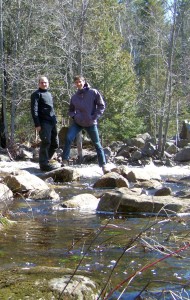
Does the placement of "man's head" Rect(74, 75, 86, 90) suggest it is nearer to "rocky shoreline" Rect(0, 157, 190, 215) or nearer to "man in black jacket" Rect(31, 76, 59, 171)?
"man in black jacket" Rect(31, 76, 59, 171)

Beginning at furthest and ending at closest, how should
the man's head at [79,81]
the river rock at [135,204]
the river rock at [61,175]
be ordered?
1. the river rock at [61,175]
2. the man's head at [79,81]
3. the river rock at [135,204]

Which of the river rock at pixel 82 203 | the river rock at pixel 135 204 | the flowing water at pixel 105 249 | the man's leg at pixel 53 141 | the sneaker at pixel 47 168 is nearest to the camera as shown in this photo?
the flowing water at pixel 105 249

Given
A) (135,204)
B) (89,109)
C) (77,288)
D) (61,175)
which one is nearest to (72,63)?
(61,175)

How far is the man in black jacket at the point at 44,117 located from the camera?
9.48 m

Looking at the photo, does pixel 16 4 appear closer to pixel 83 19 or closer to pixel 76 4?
pixel 76 4

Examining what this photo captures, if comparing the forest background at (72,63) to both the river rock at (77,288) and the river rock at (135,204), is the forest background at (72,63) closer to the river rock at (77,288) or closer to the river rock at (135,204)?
the river rock at (135,204)

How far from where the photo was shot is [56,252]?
4102mm

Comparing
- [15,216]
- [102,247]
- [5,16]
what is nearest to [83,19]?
[5,16]

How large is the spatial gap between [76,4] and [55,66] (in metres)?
2.46

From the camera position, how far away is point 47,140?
9.91 metres

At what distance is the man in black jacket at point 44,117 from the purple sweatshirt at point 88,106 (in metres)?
0.53

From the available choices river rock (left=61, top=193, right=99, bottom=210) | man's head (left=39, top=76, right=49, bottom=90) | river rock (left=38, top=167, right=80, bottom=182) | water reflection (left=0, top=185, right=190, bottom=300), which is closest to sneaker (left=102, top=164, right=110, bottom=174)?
river rock (left=38, top=167, right=80, bottom=182)

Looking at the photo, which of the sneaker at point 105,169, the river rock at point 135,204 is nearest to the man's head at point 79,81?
the sneaker at point 105,169

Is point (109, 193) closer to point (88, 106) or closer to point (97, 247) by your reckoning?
point (97, 247)
